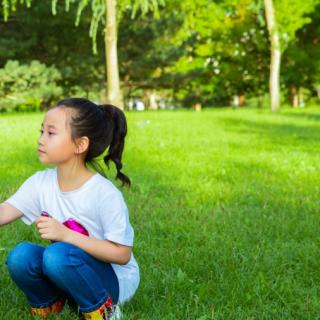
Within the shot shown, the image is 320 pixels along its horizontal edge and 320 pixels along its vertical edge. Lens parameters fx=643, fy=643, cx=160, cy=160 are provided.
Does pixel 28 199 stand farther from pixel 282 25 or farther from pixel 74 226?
pixel 282 25

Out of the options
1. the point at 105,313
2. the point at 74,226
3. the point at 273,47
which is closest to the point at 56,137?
the point at 74,226

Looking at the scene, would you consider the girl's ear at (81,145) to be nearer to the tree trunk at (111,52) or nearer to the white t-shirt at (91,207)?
the white t-shirt at (91,207)

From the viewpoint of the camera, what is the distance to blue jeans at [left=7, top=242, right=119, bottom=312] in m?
2.85

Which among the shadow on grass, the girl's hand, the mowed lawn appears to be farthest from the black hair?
the shadow on grass

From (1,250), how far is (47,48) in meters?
28.9

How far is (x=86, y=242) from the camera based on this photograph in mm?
2918

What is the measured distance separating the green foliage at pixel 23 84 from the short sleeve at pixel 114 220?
22903mm

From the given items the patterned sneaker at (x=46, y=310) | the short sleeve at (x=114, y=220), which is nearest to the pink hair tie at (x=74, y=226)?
the short sleeve at (x=114, y=220)

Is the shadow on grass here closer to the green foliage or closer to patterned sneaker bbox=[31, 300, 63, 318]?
patterned sneaker bbox=[31, 300, 63, 318]

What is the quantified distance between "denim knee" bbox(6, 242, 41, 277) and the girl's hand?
7.5 inches

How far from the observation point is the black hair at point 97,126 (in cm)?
300

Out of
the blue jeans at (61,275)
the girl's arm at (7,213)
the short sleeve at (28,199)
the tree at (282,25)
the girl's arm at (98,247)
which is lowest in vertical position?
the blue jeans at (61,275)

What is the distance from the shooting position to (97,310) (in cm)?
299

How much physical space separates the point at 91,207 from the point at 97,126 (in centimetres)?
38
